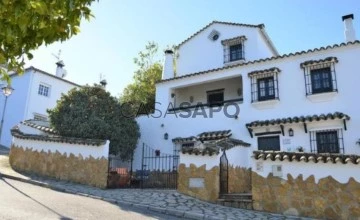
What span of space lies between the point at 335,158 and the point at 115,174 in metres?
8.37

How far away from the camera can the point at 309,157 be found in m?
9.23

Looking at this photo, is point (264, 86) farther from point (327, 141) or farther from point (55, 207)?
point (55, 207)

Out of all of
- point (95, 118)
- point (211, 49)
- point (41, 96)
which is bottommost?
point (95, 118)

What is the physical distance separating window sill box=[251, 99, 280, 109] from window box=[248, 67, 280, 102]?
0.21m

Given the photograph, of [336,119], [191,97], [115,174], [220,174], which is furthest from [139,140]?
[336,119]

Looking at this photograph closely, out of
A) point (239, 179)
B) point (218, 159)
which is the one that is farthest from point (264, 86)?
point (218, 159)

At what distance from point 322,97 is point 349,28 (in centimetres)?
450

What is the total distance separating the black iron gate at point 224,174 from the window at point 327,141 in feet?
16.2

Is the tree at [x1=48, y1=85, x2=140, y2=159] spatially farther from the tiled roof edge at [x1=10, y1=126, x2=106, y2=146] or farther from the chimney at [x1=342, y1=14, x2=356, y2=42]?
the chimney at [x1=342, y1=14, x2=356, y2=42]

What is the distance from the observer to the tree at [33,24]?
12.2 ft

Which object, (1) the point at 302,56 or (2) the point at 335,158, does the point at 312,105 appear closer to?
(1) the point at 302,56

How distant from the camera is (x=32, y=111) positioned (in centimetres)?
2581

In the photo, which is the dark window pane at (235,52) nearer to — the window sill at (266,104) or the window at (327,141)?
the window sill at (266,104)

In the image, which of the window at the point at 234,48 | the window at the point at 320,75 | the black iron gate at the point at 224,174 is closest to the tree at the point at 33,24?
the black iron gate at the point at 224,174
